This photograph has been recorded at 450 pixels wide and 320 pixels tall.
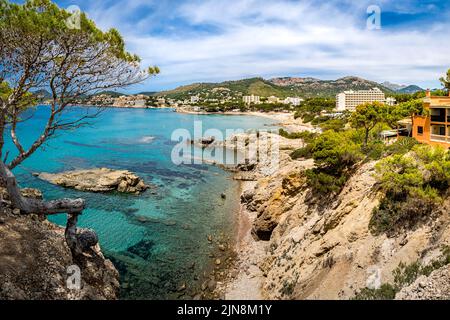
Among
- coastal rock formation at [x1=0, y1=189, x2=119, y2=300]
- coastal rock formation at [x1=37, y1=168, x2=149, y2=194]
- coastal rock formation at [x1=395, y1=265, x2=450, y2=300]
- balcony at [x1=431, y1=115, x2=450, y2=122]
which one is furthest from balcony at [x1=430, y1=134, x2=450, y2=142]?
coastal rock formation at [x1=37, y1=168, x2=149, y2=194]

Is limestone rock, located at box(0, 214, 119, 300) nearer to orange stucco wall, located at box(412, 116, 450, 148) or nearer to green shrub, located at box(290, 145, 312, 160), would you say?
orange stucco wall, located at box(412, 116, 450, 148)

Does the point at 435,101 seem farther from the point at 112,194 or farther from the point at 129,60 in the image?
the point at 112,194

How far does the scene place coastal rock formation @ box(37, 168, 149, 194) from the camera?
107ft

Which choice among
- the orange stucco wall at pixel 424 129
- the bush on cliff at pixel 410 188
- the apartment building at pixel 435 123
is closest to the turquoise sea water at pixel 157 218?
the bush on cliff at pixel 410 188

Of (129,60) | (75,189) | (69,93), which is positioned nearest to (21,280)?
(69,93)

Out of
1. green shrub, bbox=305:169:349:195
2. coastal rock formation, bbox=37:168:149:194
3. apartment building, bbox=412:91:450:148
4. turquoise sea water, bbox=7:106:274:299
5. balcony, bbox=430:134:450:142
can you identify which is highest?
apartment building, bbox=412:91:450:148

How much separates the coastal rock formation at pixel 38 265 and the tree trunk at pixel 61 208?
0.39 m

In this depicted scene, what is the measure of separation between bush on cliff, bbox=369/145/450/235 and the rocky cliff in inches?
15.6

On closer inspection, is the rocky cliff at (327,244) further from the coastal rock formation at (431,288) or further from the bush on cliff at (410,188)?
the bush on cliff at (410,188)

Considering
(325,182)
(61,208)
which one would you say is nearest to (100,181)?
(61,208)

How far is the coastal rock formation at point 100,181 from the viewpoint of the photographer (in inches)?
1288

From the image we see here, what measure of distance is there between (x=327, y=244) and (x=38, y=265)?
38.9 feet

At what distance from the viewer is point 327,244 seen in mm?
14305
